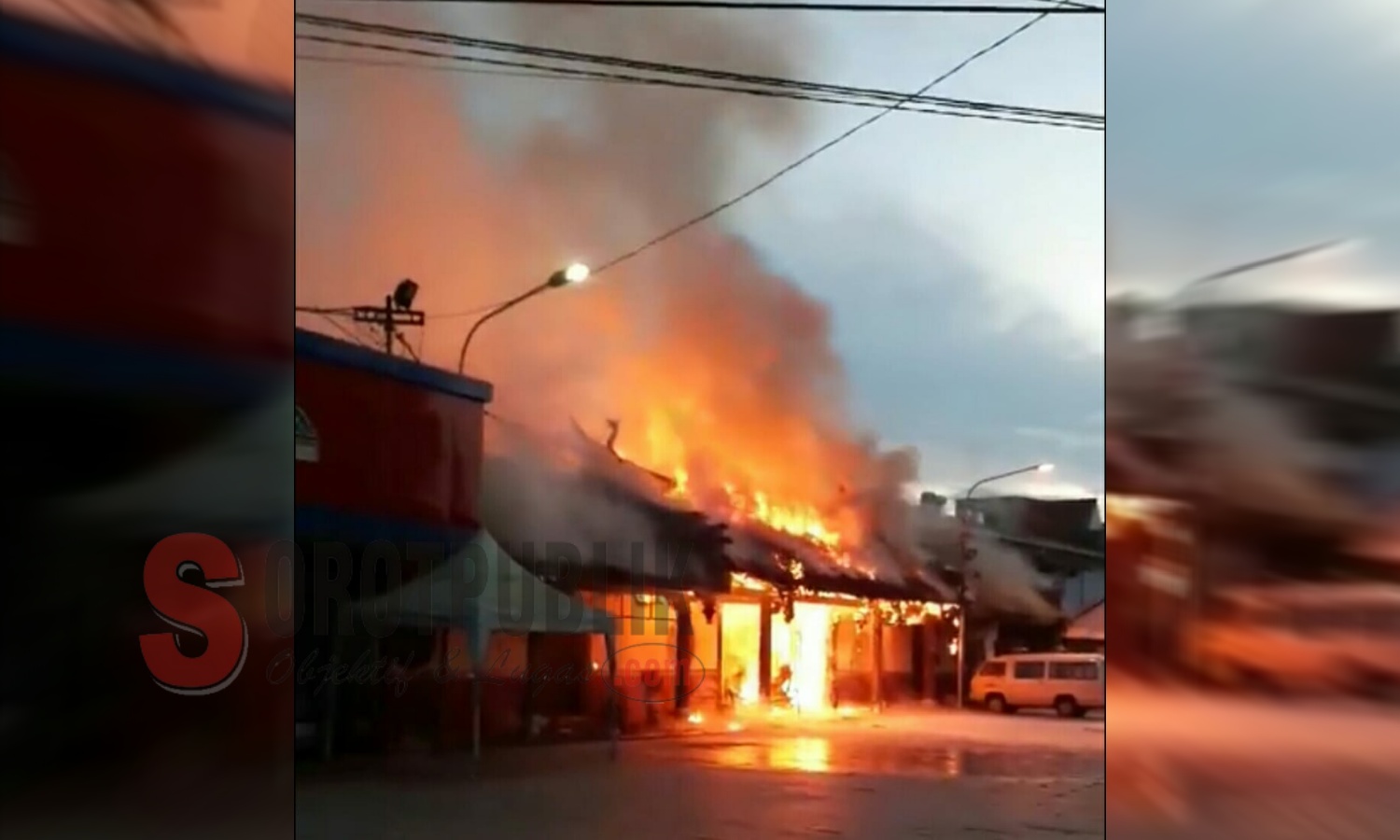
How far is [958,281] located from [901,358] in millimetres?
254

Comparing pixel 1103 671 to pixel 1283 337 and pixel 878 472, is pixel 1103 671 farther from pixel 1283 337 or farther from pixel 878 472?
pixel 1283 337

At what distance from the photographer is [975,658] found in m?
2.48

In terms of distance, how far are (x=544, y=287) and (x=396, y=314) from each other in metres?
0.40

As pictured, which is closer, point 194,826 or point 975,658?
point 975,658

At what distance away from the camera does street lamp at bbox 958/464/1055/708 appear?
2.46m

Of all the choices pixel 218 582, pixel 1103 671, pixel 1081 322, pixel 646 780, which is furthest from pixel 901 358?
pixel 218 582

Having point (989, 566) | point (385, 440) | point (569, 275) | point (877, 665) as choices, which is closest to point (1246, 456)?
point (989, 566)

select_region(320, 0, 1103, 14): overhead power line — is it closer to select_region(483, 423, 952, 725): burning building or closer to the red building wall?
the red building wall

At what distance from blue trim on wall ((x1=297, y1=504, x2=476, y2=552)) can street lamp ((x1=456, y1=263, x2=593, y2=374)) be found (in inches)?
16.6

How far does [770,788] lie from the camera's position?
8.36ft

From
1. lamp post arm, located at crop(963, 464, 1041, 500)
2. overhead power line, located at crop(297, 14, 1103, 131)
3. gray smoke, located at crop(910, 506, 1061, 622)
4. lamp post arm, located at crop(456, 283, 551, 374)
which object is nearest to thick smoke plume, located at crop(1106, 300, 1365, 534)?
lamp post arm, located at crop(963, 464, 1041, 500)

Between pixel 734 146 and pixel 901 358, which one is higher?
pixel 734 146

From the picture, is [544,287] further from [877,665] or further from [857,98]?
[877,665]

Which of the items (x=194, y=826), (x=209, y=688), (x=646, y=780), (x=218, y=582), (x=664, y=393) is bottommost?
(x=194, y=826)
